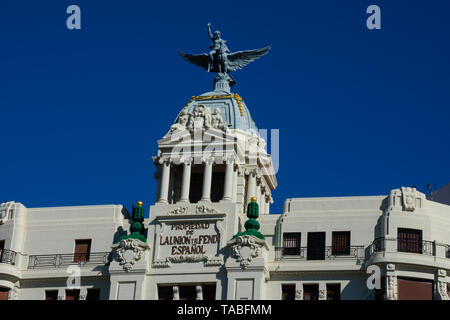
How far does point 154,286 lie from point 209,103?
15.8 m

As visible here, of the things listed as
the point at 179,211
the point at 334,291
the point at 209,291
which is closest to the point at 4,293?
the point at 179,211

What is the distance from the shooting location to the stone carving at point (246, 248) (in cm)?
7644

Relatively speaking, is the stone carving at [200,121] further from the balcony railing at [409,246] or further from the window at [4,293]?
the window at [4,293]

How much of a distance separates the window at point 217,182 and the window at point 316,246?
25.5ft

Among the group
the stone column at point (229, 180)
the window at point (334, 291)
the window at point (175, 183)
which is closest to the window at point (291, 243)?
the window at point (334, 291)

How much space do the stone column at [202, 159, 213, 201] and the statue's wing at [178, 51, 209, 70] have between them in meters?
12.2

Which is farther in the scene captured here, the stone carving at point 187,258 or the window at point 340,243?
the window at point 340,243

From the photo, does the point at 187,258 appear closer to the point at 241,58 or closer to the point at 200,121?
the point at 200,121

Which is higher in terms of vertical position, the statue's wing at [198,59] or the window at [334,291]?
the statue's wing at [198,59]

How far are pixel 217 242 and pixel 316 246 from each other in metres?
6.24

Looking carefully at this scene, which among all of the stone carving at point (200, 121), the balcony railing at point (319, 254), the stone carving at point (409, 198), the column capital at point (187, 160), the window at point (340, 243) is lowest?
the balcony railing at point (319, 254)

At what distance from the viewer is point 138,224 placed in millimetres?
79750
